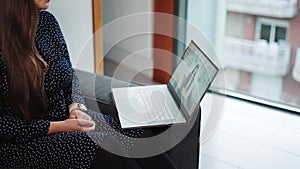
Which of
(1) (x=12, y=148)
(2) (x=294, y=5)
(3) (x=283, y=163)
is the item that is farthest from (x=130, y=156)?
(2) (x=294, y=5)

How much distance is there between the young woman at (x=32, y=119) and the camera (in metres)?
1.24

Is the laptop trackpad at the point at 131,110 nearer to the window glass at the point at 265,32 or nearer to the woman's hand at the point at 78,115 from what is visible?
the woman's hand at the point at 78,115

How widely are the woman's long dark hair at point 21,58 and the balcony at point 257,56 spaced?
160 cm

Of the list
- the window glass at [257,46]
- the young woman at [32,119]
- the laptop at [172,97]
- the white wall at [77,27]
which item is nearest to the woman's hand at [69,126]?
the young woman at [32,119]

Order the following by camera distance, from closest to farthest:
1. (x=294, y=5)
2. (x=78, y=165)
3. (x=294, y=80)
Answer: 1. (x=78, y=165)
2. (x=294, y=5)
3. (x=294, y=80)

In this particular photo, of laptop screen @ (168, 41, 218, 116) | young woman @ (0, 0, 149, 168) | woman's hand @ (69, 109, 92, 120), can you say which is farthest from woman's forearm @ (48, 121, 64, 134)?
laptop screen @ (168, 41, 218, 116)

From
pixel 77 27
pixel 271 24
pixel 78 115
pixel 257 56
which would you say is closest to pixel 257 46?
pixel 257 56

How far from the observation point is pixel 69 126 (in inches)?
51.9

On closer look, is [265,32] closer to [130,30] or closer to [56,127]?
[130,30]

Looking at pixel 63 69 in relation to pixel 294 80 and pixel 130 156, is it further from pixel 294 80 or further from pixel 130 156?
pixel 294 80

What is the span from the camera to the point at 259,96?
262 centimetres

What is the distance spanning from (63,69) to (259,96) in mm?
1538

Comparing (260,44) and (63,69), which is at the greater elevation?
(63,69)

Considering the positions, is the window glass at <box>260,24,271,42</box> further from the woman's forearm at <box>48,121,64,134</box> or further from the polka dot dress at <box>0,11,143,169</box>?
the woman's forearm at <box>48,121,64,134</box>
